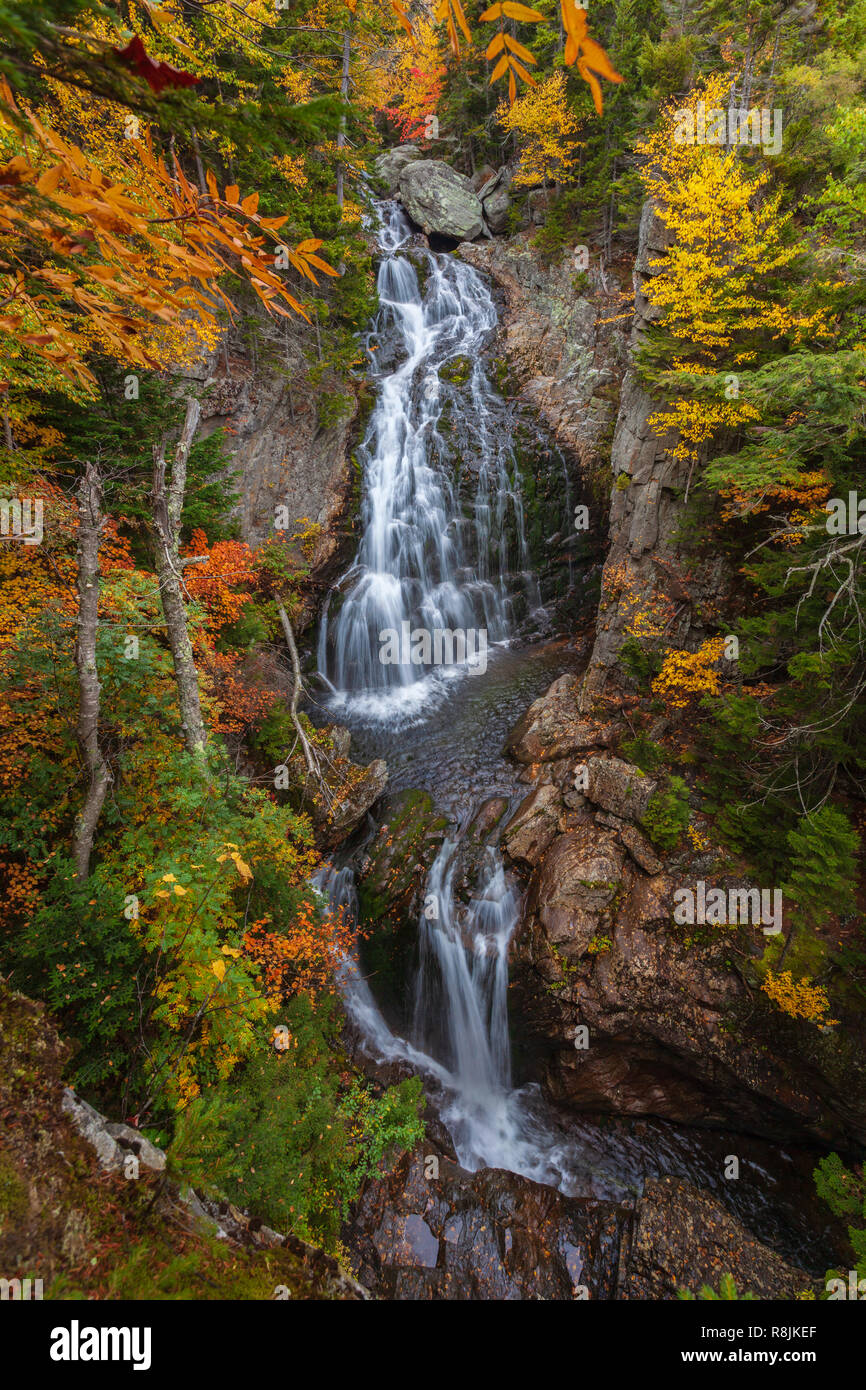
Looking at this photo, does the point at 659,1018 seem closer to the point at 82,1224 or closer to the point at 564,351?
the point at 82,1224

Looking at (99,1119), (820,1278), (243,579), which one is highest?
(243,579)

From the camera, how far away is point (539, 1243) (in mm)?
6078

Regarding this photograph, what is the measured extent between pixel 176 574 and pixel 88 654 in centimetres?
127

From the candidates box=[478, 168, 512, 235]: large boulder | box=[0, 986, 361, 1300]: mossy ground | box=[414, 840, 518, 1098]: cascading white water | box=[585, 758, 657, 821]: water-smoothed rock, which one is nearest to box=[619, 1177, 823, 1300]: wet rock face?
box=[414, 840, 518, 1098]: cascading white water

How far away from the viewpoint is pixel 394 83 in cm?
2650

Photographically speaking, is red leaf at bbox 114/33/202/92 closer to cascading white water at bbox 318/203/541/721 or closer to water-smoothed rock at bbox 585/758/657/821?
water-smoothed rock at bbox 585/758/657/821

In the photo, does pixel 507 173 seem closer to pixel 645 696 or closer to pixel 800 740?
pixel 645 696

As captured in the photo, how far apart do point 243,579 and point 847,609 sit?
10.5m

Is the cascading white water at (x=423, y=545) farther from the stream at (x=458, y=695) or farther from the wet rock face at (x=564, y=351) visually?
the wet rock face at (x=564, y=351)

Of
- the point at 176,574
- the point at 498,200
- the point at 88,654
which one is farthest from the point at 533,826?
the point at 498,200

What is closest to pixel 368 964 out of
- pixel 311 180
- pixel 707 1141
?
pixel 707 1141

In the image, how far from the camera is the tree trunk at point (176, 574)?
566 cm

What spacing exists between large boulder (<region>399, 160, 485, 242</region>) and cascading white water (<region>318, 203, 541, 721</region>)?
386 inches

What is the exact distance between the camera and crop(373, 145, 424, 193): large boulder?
85.1 ft
